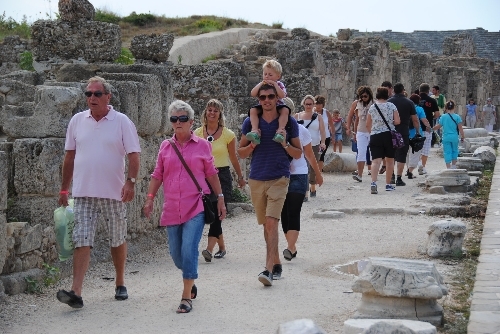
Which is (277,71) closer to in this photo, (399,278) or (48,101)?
(48,101)

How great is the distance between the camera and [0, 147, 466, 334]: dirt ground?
243 inches

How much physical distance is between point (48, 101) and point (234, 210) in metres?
4.05

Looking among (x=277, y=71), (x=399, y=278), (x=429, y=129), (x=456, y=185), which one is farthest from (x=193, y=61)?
(x=399, y=278)

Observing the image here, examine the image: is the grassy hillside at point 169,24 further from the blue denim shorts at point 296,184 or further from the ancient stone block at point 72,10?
the blue denim shorts at point 296,184

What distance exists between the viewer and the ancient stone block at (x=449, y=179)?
13.9m

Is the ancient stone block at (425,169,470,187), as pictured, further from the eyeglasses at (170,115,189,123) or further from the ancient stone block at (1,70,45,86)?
the eyeglasses at (170,115,189,123)

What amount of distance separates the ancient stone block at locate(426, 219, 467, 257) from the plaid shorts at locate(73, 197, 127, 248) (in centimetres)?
313

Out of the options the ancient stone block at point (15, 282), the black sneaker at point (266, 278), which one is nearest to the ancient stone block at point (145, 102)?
the ancient stone block at point (15, 282)

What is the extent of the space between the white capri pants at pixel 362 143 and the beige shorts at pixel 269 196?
7.30 m

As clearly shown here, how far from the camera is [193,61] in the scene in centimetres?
Answer: 2889

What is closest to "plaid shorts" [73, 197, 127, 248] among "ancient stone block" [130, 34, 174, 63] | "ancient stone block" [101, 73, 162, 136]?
"ancient stone block" [101, 73, 162, 136]

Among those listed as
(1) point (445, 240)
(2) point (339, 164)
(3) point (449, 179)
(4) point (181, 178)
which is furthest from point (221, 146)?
(2) point (339, 164)

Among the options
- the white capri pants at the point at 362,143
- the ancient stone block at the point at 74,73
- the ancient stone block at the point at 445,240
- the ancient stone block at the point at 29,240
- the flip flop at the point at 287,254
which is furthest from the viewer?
the white capri pants at the point at 362,143

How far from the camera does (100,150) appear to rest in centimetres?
679
